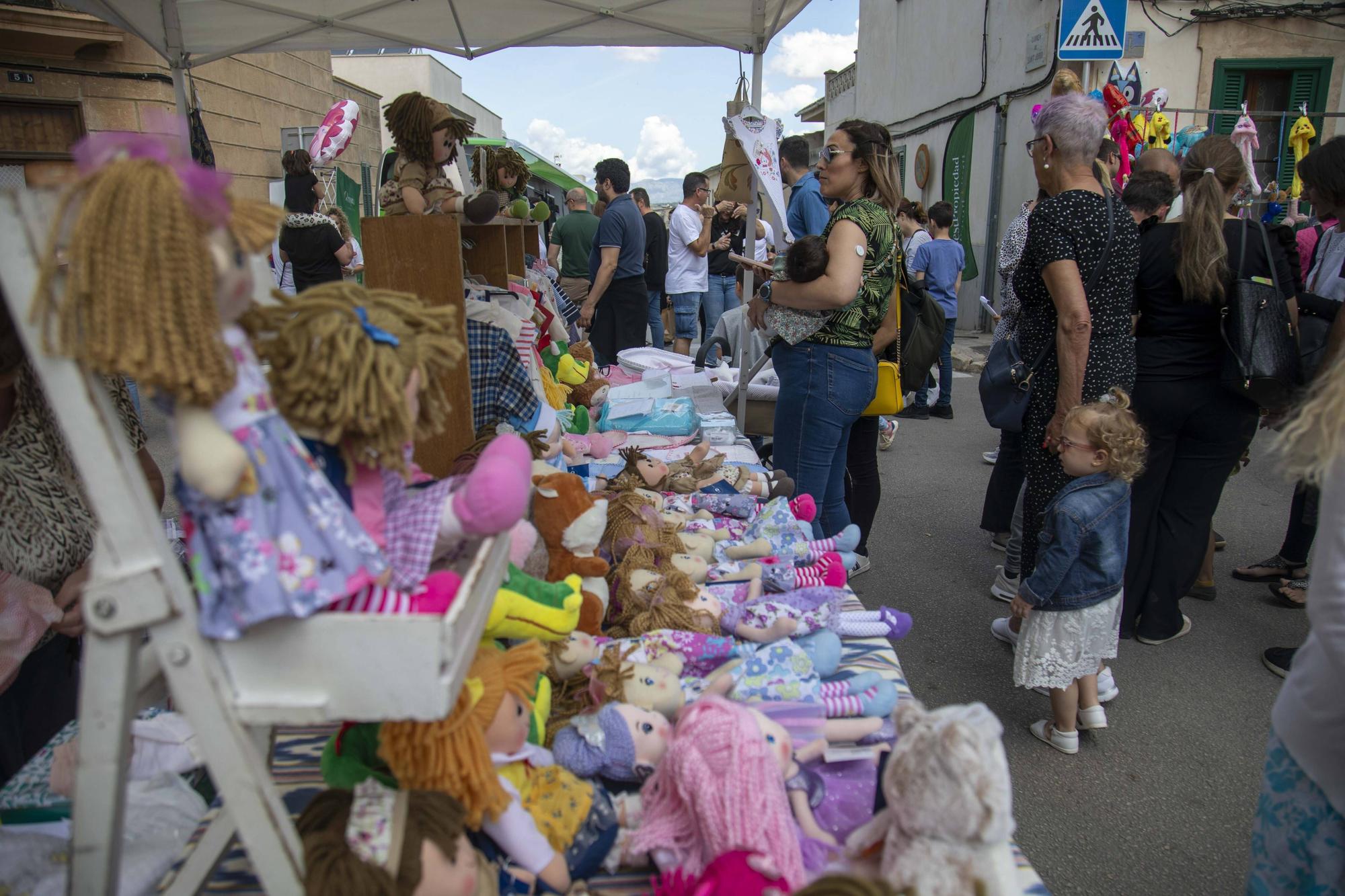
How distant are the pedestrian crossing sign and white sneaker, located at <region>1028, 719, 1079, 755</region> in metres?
6.46

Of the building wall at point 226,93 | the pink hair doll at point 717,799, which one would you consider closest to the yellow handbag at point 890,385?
the pink hair doll at point 717,799

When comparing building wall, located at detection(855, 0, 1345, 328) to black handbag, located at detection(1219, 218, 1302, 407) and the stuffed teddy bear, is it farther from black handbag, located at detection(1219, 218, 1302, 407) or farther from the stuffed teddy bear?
the stuffed teddy bear

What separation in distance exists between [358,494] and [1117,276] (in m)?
2.42

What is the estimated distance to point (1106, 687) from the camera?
2.88 metres

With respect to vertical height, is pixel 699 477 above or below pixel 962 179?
below

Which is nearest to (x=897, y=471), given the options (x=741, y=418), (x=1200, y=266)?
(x=741, y=418)

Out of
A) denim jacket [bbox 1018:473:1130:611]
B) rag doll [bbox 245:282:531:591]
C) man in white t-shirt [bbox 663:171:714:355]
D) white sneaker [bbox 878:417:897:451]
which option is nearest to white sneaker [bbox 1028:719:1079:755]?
denim jacket [bbox 1018:473:1130:611]

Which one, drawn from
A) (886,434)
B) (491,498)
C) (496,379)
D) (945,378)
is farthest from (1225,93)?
(491,498)

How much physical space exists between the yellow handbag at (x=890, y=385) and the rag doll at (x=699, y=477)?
0.56 meters

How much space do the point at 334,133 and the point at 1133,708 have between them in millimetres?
5276

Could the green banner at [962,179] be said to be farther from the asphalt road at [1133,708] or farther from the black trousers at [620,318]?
the asphalt road at [1133,708]

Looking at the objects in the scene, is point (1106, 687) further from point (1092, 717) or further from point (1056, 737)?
point (1056, 737)

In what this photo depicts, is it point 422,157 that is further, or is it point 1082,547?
point 422,157

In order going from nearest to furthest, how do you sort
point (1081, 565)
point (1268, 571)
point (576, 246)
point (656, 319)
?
1. point (1081, 565)
2. point (1268, 571)
3. point (576, 246)
4. point (656, 319)
